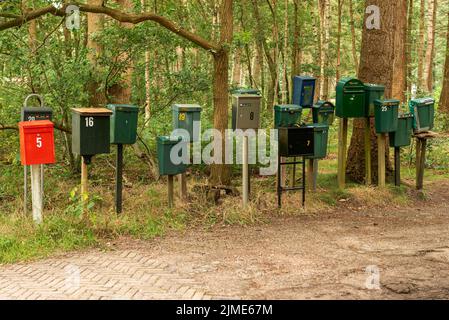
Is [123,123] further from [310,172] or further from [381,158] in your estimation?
[381,158]

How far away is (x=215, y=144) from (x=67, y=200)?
8.61ft

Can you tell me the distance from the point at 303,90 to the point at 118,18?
10.6 ft

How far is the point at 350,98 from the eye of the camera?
9578 millimetres

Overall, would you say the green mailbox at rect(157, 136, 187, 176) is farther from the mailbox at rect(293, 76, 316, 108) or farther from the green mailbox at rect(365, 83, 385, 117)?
the green mailbox at rect(365, 83, 385, 117)

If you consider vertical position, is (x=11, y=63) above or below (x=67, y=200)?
above

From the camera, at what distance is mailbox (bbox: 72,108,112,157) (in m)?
7.58

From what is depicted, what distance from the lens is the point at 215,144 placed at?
9812 mm

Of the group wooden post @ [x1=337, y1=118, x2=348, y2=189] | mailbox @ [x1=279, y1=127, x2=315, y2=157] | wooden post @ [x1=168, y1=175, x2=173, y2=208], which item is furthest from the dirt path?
wooden post @ [x1=337, y1=118, x2=348, y2=189]

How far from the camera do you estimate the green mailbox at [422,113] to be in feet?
32.9

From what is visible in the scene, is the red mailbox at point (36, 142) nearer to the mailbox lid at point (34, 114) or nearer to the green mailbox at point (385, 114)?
the mailbox lid at point (34, 114)

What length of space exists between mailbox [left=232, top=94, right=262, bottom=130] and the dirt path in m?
1.51

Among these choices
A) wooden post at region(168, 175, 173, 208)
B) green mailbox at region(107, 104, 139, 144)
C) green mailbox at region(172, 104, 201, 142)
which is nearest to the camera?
green mailbox at region(107, 104, 139, 144)
